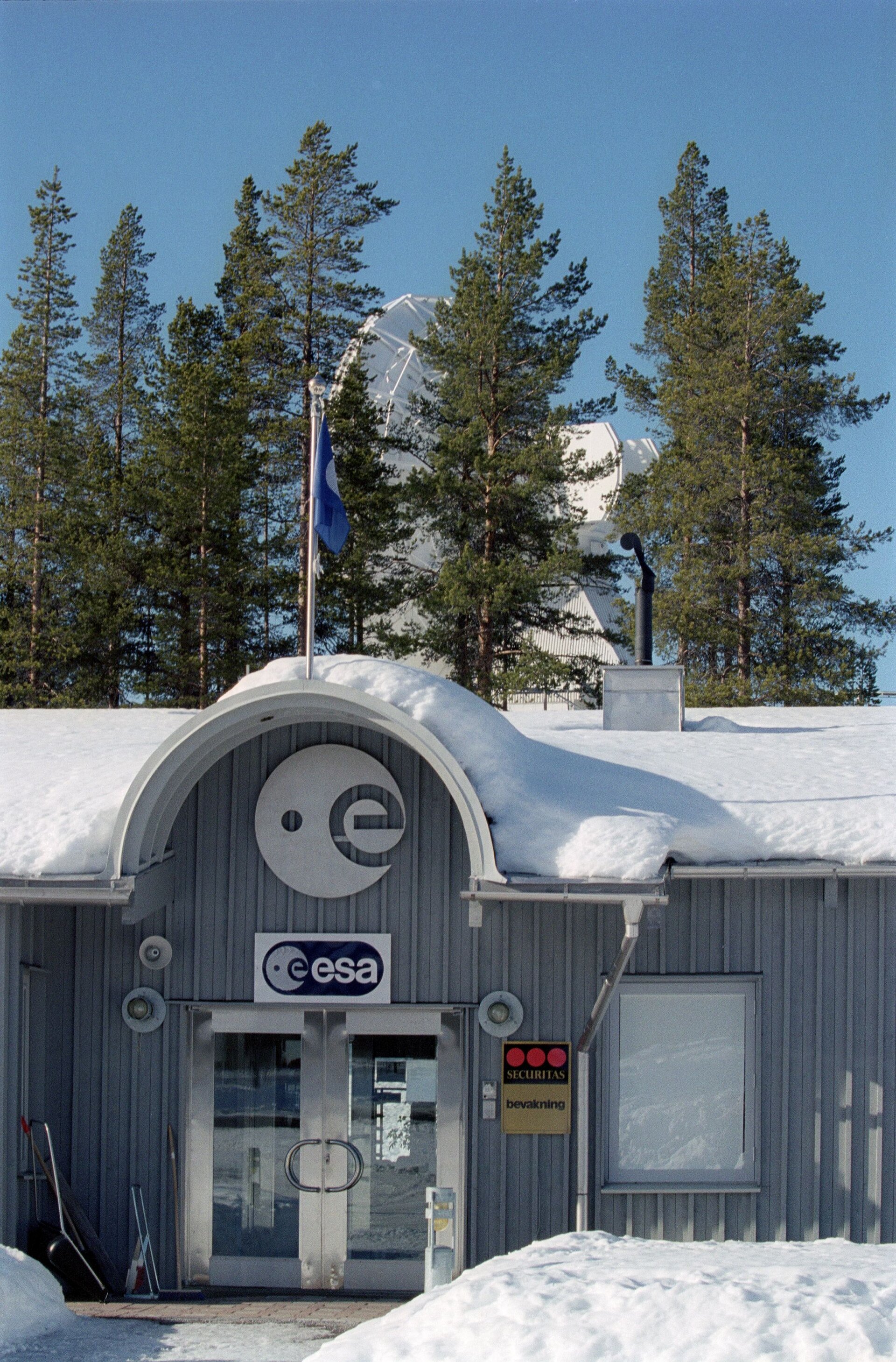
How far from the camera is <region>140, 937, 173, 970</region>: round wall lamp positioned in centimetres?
988

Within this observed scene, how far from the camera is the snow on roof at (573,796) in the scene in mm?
8906

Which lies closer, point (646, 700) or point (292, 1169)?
point (292, 1169)

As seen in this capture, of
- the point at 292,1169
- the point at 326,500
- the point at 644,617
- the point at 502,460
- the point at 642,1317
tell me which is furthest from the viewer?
the point at 502,460

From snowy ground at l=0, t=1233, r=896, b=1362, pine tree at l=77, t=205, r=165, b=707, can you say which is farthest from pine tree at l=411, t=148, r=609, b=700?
snowy ground at l=0, t=1233, r=896, b=1362

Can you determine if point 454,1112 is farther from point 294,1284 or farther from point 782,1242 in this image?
point 782,1242

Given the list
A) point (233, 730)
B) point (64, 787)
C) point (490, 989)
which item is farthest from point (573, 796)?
point (64, 787)

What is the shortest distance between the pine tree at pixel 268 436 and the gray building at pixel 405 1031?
2137 centimetres

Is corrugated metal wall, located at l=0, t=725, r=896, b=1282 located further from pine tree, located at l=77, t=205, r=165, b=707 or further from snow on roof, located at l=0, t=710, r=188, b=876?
pine tree, located at l=77, t=205, r=165, b=707

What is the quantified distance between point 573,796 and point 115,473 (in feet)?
96.5

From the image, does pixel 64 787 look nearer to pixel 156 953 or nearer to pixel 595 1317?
pixel 156 953

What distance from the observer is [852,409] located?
1277 inches

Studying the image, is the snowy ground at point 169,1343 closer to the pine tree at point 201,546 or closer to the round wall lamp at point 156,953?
the round wall lamp at point 156,953

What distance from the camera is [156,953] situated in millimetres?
9883

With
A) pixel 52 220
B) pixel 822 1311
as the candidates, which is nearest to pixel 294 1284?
pixel 822 1311
